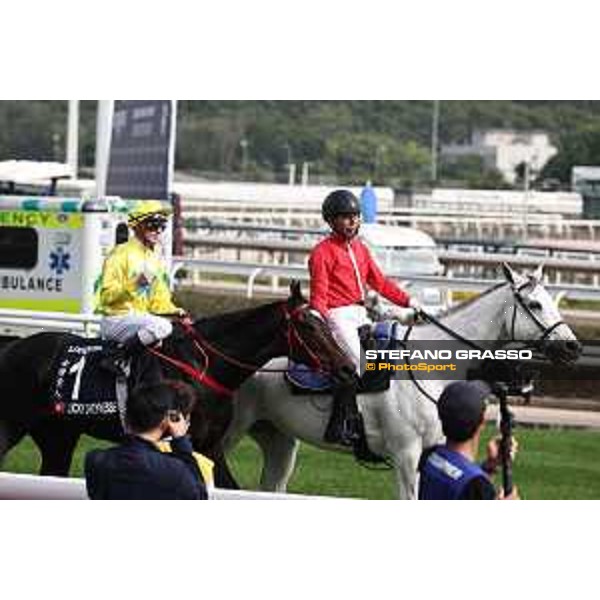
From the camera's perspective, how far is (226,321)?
36.0 ft

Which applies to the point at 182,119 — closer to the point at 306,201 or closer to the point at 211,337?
the point at 306,201

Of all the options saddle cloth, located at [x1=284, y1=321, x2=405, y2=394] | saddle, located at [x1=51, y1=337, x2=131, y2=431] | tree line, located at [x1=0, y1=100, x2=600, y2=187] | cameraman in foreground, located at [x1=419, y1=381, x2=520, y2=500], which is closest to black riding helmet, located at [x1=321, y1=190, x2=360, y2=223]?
saddle cloth, located at [x1=284, y1=321, x2=405, y2=394]

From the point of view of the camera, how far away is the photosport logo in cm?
1098

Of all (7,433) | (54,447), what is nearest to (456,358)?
(54,447)

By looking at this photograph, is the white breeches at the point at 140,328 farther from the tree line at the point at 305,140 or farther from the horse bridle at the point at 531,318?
the tree line at the point at 305,140

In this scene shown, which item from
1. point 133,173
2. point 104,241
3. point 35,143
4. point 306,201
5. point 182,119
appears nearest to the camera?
point 104,241

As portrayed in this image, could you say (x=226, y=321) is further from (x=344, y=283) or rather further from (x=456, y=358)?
(x=456, y=358)

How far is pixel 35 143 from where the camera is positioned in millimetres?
70250

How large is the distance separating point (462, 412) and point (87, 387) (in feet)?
14.9

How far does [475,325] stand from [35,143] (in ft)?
198

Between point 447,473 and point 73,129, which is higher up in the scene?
point 73,129

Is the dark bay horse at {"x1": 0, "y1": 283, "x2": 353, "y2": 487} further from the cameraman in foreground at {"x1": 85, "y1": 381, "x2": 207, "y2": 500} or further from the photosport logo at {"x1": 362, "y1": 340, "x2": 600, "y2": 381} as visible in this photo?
the cameraman in foreground at {"x1": 85, "y1": 381, "x2": 207, "y2": 500}

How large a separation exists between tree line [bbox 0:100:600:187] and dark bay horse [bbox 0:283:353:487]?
160 feet
